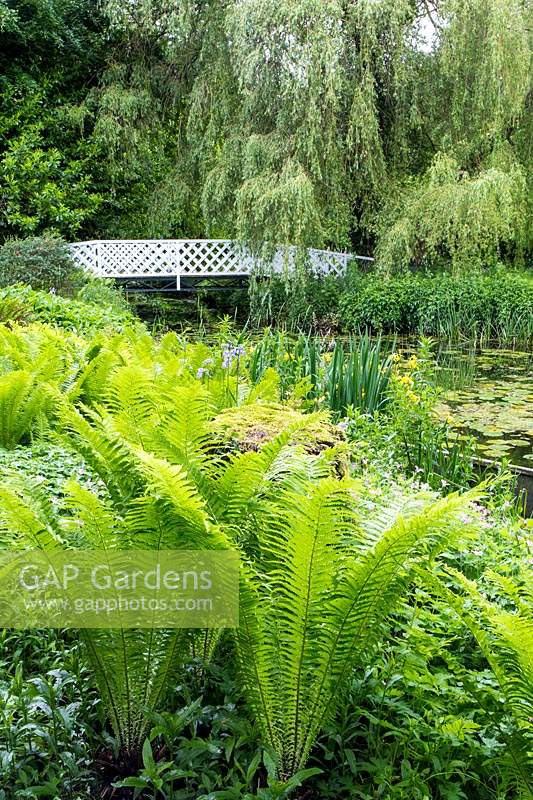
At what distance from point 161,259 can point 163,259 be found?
0.14ft

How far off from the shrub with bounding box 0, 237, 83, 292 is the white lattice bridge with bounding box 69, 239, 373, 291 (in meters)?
2.39

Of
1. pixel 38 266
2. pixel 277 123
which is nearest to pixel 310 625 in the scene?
pixel 38 266

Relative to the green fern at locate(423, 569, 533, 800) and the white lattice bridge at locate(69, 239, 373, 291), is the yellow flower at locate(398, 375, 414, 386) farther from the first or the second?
the white lattice bridge at locate(69, 239, 373, 291)

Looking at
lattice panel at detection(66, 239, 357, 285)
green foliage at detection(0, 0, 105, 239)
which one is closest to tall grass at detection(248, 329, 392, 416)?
lattice panel at detection(66, 239, 357, 285)

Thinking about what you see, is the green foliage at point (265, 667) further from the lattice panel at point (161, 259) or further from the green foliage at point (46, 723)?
the lattice panel at point (161, 259)

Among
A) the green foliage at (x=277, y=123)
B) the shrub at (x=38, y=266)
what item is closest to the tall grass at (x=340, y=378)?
the shrub at (x=38, y=266)

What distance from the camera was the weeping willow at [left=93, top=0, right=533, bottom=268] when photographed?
34.5 feet

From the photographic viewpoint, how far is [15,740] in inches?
62.9

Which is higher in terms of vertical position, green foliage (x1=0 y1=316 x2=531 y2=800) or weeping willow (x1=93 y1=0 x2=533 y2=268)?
weeping willow (x1=93 y1=0 x2=533 y2=268)

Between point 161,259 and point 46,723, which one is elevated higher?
point 161,259

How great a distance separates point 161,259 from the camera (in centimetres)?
1350

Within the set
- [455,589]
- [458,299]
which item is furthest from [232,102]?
[455,589]

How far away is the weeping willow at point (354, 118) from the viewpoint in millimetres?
10516

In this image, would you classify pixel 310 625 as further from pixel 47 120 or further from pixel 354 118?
pixel 47 120
